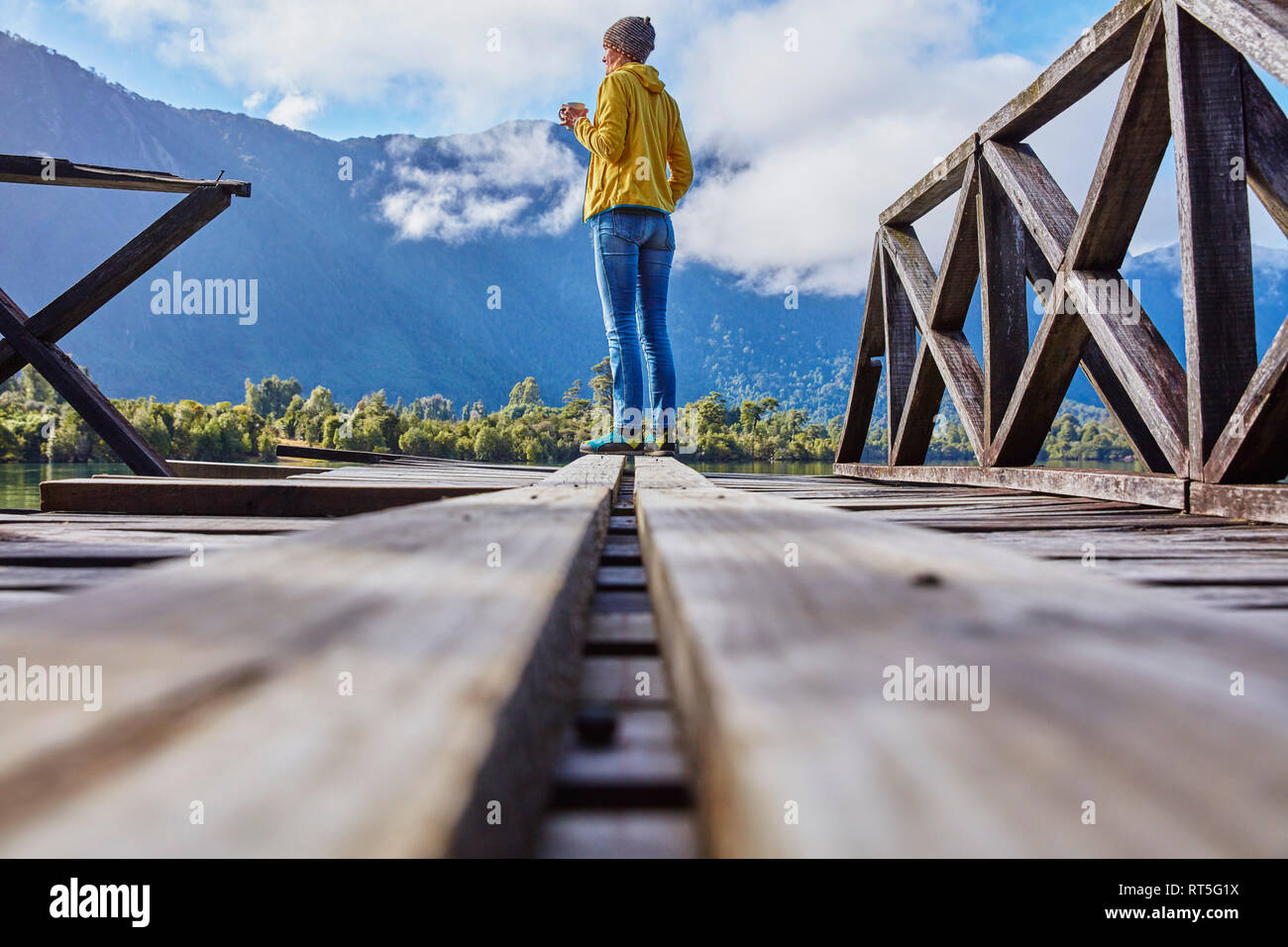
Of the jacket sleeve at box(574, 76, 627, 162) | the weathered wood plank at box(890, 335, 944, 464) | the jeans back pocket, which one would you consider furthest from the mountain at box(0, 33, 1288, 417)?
the jacket sleeve at box(574, 76, 627, 162)

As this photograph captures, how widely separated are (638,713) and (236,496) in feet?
→ 5.05

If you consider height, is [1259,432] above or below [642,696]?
above

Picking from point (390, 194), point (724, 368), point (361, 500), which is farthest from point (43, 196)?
point (361, 500)

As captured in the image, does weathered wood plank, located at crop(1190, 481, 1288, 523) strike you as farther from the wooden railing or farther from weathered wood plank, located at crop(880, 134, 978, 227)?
weathered wood plank, located at crop(880, 134, 978, 227)

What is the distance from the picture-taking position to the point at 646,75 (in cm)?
363

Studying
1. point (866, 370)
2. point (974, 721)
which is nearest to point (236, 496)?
point (974, 721)

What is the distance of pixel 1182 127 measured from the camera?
5.31 feet

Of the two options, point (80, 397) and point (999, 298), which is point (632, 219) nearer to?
point (999, 298)

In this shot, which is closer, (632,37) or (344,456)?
(632,37)

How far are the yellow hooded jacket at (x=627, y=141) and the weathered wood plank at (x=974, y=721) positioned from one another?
3.38 m

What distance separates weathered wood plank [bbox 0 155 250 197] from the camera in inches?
137

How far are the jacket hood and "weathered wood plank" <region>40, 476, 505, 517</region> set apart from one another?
8.67ft
